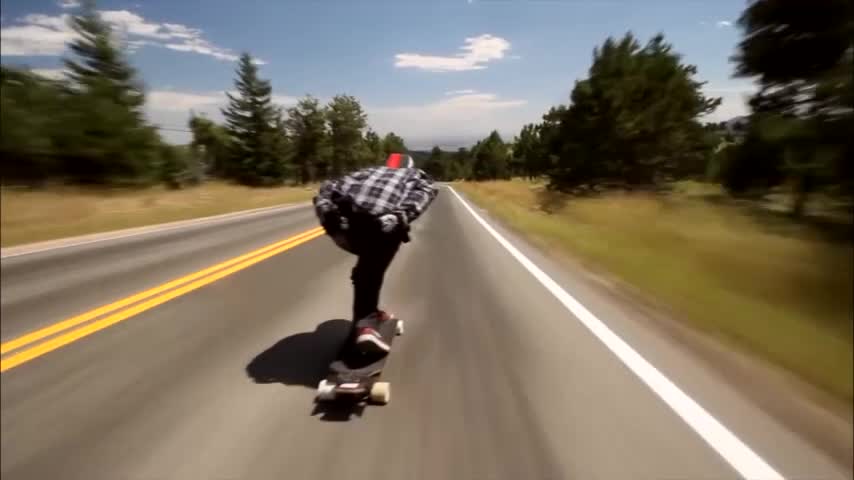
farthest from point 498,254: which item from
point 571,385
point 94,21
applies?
point 94,21

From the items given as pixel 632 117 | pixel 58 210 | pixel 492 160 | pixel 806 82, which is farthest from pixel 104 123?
pixel 492 160

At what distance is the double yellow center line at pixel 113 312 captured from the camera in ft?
11.9

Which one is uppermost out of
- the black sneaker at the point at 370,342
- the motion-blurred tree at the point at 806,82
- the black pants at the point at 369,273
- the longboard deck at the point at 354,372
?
the motion-blurred tree at the point at 806,82

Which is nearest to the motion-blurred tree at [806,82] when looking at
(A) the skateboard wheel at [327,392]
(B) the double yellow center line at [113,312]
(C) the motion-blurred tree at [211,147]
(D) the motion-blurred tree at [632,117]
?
(A) the skateboard wheel at [327,392]

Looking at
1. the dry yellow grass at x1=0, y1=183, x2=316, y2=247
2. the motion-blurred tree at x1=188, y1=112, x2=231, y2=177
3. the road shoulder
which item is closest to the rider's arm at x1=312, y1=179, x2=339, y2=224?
the dry yellow grass at x1=0, y1=183, x2=316, y2=247

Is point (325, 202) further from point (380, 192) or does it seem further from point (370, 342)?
point (370, 342)

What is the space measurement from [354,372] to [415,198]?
1.26 meters

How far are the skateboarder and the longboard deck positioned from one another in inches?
3.5

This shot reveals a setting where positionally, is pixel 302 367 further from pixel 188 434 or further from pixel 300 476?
pixel 300 476

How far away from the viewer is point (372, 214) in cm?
340

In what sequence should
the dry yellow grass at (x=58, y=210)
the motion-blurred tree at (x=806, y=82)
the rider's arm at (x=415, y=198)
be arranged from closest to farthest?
the dry yellow grass at (x=58, y=210) → the rider's arm at (x=415, y=198) → the motion-blurred tree at (x=806, y=82)

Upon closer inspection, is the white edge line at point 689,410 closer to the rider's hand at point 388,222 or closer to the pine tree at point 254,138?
the rider's hand at point 388,222

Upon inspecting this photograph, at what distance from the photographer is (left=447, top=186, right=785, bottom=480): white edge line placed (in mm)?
2602

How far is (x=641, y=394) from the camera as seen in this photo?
11.5 ft
